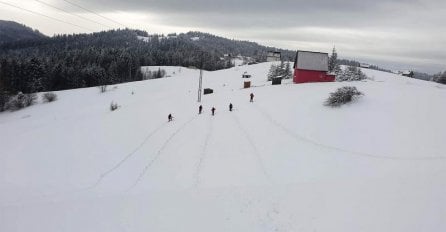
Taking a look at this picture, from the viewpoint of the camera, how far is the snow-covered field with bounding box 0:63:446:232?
1892cm

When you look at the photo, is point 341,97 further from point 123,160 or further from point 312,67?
point 312,67

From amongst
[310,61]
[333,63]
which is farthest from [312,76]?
[333,63]

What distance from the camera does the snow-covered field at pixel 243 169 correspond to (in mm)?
18922

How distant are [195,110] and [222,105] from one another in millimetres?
3798

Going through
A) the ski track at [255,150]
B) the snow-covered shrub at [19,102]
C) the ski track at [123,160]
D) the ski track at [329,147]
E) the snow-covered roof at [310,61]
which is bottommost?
the snow-covered shrub at [19,102]

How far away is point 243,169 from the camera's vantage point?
85.3 feet

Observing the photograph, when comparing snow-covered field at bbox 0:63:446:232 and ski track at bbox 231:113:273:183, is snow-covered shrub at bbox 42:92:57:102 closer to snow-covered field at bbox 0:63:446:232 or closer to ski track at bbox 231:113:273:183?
snow-covered field at bbox 0:63:446:232

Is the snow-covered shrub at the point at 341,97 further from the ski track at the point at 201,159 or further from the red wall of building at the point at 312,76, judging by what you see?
the red wall of building at the point at 312,76

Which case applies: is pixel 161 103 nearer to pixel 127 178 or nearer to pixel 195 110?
pixel 195 110

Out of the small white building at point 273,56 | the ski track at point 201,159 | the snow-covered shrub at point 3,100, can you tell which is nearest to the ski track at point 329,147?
the ski track at point 201,159

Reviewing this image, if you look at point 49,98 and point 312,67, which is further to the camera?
point 49,98

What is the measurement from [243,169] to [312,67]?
40412 mm

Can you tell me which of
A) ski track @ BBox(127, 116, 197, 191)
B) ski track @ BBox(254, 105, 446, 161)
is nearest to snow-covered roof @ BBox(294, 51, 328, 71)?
ski track @ BBox(254, 105, 446, 161)

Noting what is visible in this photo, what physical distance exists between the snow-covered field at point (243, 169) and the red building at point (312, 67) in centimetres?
1488
